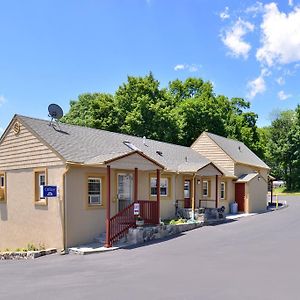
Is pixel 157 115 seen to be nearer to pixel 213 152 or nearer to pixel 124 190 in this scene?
pixel 213 152

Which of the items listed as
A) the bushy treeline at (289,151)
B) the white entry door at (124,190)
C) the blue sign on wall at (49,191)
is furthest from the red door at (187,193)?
the bushy treeline at (289,151)

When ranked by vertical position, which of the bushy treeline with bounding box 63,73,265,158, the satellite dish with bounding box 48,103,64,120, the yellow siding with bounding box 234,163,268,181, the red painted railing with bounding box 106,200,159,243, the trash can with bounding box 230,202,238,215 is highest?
the bushy treeline with bounding box 63,73,265,158

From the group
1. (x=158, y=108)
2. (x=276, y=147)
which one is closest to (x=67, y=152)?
(x=158, y=108)

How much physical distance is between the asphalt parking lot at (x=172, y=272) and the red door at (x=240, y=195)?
13694mm

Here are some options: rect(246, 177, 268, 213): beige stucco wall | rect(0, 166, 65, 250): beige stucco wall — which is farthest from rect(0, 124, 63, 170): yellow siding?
rect(246, 177, 268, 213): beige stucco wall

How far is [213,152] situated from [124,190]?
14.3m

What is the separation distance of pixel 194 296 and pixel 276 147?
57.8 meters

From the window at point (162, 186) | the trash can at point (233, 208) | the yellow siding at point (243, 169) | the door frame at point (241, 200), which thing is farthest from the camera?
the yellow siding at point (243, 169)

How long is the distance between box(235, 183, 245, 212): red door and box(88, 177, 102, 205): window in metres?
16.1

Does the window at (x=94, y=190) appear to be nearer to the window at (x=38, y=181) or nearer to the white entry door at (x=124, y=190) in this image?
the white entry door at (x=124, y=190)

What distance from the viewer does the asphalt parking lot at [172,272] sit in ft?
27.7

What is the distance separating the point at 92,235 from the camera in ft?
53.3

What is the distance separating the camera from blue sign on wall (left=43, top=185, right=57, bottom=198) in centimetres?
1495

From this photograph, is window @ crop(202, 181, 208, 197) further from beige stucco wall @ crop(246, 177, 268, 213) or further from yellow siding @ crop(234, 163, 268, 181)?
beige stucco wall @ crop(246, 177, 268, 213)
